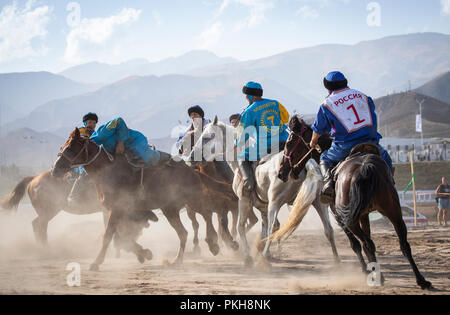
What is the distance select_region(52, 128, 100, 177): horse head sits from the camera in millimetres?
8430

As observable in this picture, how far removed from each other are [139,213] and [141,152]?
1.27m

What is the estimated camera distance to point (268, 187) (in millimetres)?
8047

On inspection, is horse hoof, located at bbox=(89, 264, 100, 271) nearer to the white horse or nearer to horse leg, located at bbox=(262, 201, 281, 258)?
the white horse

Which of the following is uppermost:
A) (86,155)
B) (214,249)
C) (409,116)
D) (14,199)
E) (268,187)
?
(409,116)

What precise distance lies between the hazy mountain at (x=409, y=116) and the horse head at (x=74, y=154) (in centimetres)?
7895

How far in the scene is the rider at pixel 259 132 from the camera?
8.17 m

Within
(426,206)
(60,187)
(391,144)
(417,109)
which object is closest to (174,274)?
(60,187)

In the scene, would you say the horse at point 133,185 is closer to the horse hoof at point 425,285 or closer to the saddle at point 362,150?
the saddle at point 362,150

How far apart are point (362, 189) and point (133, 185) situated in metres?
4.87

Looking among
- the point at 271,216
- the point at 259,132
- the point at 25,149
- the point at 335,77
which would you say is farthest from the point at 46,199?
the point at 25,149

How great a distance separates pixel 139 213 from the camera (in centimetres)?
947

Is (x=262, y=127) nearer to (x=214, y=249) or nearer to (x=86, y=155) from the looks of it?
(x=214, y=249)

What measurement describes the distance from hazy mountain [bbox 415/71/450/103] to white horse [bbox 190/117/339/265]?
193852mm

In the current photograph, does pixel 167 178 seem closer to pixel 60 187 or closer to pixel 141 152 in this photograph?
pixel 141 152
